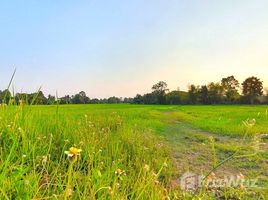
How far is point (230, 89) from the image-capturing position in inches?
3063

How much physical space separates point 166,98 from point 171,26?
60.4m

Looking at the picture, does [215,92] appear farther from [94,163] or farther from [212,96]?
[94,163]

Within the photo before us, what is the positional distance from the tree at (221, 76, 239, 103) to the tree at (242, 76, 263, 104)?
220cm

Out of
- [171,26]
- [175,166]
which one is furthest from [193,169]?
[171,26]

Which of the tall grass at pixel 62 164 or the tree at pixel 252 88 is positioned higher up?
the tree at pixel 252 88

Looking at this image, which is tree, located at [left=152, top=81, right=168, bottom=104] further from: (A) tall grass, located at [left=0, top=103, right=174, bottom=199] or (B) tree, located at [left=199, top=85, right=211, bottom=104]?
(A) tall grass, located at [left=0, top=103, right=174, bottom=199]

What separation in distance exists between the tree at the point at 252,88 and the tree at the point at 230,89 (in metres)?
2.20

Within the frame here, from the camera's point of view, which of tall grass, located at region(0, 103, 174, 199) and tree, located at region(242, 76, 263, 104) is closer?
tall grass, located at region(0, 103, 174, 199)

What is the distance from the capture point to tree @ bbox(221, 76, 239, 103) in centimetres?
7281

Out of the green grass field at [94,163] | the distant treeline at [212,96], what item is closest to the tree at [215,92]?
the distant treeline at [212,96]

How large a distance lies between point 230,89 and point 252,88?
5136 mm

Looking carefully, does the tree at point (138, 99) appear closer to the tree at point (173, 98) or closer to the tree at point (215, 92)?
the tree at point (173, 98)

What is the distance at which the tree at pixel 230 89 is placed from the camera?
7281 cm

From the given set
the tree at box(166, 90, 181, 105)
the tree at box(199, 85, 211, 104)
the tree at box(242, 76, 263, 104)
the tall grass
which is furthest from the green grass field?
the tree at box(242, 76, 263, 104)
